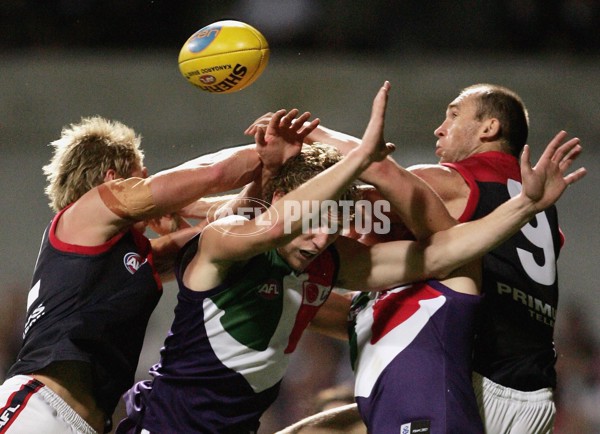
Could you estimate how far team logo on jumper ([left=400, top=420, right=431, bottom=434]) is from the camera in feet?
13.1

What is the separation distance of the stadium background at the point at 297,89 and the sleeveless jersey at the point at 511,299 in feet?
14.9

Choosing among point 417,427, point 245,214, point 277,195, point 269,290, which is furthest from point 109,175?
point 417,427

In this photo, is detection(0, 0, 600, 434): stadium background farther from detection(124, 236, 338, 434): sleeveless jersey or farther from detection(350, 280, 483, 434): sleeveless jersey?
detection(350, 280, 483, 434): sleeveless jersey

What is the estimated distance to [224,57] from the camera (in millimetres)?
4500

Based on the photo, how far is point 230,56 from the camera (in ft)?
14.8

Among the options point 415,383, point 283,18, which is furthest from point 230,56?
point 283,18

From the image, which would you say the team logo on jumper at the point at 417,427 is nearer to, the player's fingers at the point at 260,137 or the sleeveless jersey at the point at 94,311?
the sleeveless jersey at the point at 94,311

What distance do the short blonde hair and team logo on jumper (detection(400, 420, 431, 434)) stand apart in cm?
172

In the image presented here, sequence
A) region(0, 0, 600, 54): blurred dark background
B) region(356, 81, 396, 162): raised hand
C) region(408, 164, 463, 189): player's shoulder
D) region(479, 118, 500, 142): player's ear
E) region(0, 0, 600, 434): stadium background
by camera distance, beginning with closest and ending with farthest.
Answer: region(356, 81, 396, 162): raised hand → region(408, 164, 463, 189): player's shoulder → region(479, 118, 500, 142): player's ear → region(0, 0, 600, 434): stadium background → region(0, 0, 600, 54): blurred dark background

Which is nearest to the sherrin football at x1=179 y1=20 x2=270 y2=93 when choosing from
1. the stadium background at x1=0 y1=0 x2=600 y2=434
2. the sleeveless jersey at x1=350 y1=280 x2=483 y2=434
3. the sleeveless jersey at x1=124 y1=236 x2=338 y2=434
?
the sleeveless jersey at x1=124 y1=236 x2=338 y2=434

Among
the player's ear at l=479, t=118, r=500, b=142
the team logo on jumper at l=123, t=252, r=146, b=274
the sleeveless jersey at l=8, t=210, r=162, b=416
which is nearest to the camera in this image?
the sleeveless jersey at l=8, t=210, r=162, b=416

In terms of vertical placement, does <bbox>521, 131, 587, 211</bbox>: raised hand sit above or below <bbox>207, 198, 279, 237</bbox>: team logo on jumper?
above

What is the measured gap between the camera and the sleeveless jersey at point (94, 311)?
4.10 m

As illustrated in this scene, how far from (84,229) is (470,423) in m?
1.83
